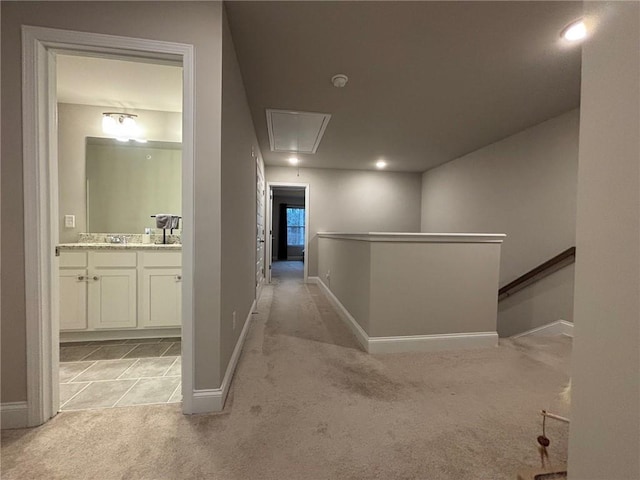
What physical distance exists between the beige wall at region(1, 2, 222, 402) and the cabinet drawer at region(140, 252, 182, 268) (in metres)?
1.13

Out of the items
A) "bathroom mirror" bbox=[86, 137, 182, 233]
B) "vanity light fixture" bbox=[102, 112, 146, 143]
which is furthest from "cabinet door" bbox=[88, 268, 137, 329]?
"vanity light fixture" bbox=[102, 112, 146, 143]

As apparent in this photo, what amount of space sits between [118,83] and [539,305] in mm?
4918

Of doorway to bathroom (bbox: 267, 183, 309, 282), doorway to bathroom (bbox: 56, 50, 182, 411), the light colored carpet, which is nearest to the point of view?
the light colored carpet

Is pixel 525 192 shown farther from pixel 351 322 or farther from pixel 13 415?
pixel 13 415

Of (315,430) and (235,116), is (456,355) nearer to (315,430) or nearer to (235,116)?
(315,430)

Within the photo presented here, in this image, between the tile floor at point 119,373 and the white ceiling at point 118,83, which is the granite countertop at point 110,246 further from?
the white ceiling at point 118,83

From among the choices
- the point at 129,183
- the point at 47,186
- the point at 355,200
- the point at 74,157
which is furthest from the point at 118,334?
the point at 355,200

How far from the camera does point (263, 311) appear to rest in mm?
3402

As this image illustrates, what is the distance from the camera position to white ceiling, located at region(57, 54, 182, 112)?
2.04 meters

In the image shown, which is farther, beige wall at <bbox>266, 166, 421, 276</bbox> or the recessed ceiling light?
beige wall at <bbox>266, 166, 421, 276</bbox>

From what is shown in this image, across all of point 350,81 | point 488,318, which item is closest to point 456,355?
point 488,318

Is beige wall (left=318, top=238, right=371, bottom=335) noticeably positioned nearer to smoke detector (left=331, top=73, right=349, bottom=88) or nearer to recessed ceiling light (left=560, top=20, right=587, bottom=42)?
smoke detector (left=331, top=73, right=349, bottom=88)

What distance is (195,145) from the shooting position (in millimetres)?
1392

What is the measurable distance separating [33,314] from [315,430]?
1561 mm
